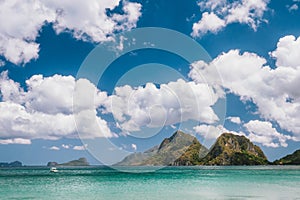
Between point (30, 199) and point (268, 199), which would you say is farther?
point (30, 199)

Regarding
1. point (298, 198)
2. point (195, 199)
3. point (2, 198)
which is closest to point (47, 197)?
point (2, 198)

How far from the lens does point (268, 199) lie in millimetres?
27172

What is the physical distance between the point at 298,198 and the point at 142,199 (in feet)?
41.6

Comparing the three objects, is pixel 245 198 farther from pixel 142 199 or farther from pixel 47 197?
pixel 47 197

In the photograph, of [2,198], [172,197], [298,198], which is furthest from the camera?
[2,198]

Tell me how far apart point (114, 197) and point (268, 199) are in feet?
43.6

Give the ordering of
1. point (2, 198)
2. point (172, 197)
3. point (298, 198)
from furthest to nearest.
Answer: point (2, 198)
point (172, 197)
point (298, 198)

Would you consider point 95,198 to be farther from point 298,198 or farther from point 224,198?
point 298,198

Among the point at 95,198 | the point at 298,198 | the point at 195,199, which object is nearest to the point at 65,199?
the point at 95,198

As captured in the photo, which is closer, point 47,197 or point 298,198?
point 298,198

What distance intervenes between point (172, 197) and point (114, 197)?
17.5ft

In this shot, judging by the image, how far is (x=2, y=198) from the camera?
1252 inches

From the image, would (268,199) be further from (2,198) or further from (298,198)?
(2,198)

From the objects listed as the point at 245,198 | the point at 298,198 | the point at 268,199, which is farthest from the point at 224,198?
the point at 298,198
